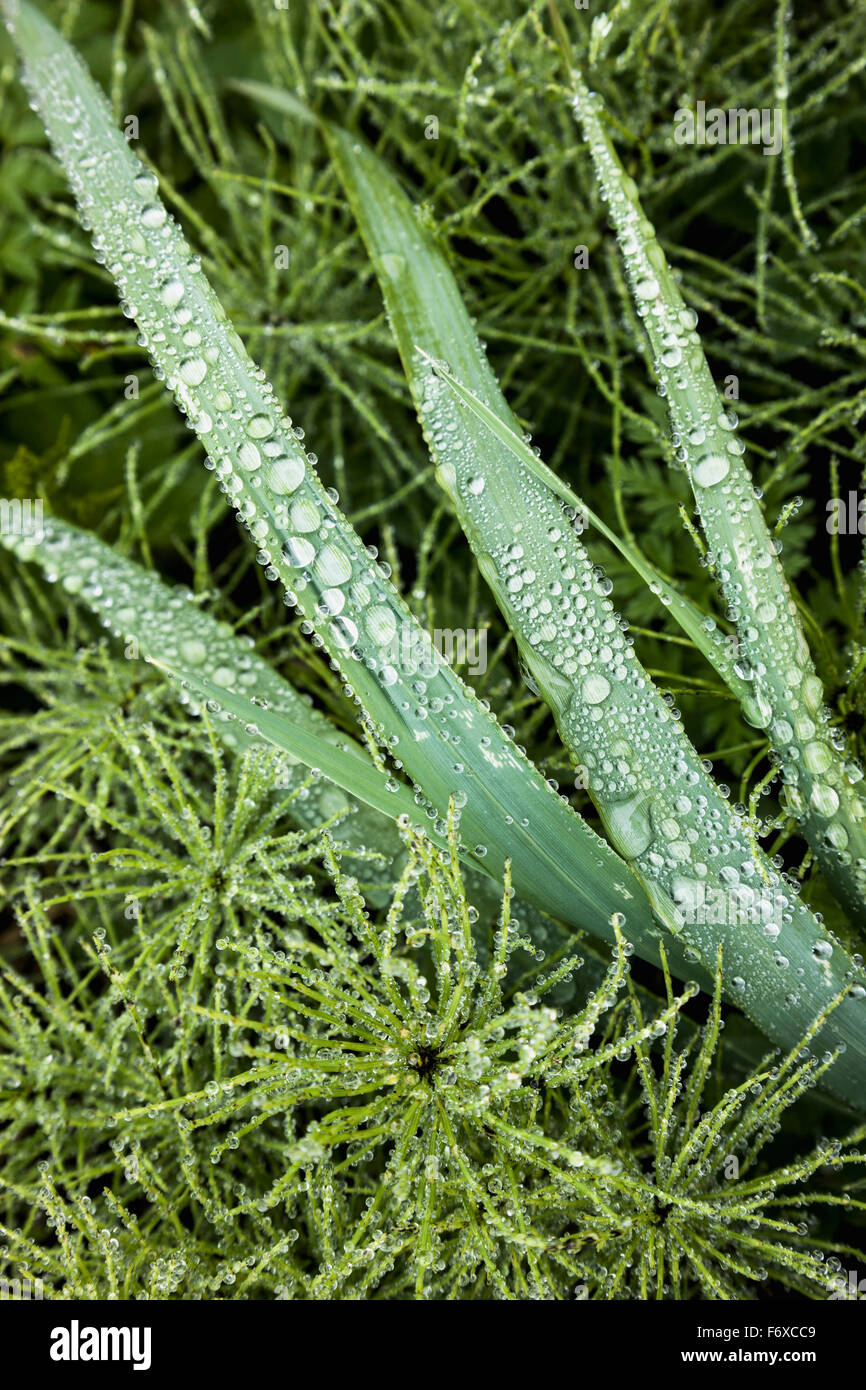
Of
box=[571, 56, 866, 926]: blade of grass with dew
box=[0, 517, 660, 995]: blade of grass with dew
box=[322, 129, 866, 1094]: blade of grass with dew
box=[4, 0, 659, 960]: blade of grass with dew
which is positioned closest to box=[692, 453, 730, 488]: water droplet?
box=[571, 56, 866, 926]: blade of grass with dew

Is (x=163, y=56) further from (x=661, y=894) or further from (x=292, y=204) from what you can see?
(x=661, y=894)

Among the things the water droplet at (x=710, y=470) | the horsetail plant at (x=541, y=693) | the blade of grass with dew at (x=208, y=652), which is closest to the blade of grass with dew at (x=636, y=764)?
the horsetail plant at (x=541, y=693)

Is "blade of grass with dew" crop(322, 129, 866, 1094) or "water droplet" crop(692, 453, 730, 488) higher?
"water droplet" crop(692, 453, 730, 488)

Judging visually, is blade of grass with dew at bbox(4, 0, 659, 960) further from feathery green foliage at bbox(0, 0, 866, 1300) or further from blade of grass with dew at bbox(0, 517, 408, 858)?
blade of grass with dew at bbox(0, 517, 408, 858)

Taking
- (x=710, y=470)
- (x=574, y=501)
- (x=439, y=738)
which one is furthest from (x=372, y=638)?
(x=710, y=470)

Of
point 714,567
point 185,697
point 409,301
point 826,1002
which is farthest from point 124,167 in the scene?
point 826,1002

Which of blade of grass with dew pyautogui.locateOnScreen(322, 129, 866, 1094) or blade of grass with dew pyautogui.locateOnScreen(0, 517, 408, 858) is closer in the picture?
blade of grass with dew pyautogui.locateOnScreen(322, 129, 866, 1094)

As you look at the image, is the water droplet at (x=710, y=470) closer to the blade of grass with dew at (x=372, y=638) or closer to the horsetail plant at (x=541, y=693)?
the horsetail plant at (x=541, y=693)
